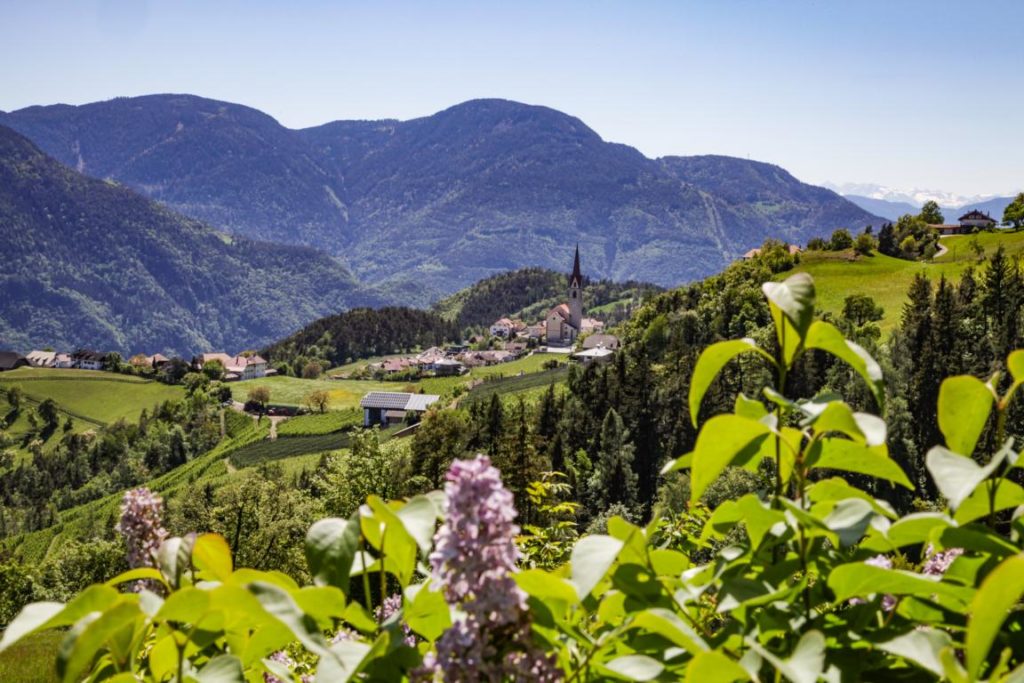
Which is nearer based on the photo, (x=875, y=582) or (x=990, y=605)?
(x=990, y=605)

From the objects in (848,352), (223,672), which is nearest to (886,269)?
(848,352)

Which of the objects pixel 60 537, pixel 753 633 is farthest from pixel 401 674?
pixel 60 537

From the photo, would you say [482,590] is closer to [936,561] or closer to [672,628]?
[672,628]

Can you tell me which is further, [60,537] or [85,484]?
[85,484]

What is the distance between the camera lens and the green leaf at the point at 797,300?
1.43 metres

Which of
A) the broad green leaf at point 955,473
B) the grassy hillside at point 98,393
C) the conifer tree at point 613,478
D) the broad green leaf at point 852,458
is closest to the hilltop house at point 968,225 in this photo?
the conifer tree at point 613,478

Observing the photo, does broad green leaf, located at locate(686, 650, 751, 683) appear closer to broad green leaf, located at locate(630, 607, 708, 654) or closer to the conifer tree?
broad green leaf, located at locate(630, 607, 708, 654)

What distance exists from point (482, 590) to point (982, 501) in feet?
3.22

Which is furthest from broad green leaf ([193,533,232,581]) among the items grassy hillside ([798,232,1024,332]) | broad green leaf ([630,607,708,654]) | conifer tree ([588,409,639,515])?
grassy hillside ([798,232,1024,332])

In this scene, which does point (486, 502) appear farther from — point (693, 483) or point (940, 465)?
point (940, 465)

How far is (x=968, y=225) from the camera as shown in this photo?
411ft

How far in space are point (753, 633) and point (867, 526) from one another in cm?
29

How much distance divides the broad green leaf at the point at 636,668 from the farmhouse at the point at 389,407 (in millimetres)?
129530

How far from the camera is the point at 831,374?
194ft
